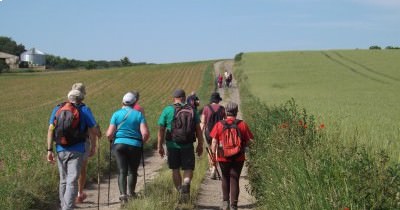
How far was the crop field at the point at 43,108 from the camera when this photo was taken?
8969 mm

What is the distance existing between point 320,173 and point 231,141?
2.74 m

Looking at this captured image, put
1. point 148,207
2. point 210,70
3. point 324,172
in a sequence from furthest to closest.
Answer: point 210,70
point 148,207
point 324,172

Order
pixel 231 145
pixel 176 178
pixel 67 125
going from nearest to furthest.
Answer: pixel 67 125
pixel 231 145
pixel 176 178

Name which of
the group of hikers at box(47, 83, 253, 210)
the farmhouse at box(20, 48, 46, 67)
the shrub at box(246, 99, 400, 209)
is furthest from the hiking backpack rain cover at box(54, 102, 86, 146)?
the farmhouse at box(20, 48, 46, 67)

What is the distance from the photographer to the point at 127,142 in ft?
27.6

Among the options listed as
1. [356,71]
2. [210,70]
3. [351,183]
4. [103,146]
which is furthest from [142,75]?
[351,183]

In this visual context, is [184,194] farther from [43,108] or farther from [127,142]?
[43,108]

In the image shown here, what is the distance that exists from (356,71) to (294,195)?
49.1 metres

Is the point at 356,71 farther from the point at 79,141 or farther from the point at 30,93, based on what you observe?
the point at 79,141

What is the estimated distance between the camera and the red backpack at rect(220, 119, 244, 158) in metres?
8.27

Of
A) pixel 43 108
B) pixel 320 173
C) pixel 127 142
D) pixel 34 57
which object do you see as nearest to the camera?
pixel 320 173

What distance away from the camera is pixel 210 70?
64.6m

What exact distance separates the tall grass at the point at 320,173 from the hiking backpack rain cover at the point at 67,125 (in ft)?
8.58

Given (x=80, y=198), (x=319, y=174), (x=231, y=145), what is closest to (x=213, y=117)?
(x=231, y=145)
